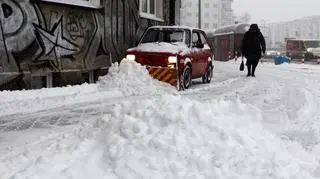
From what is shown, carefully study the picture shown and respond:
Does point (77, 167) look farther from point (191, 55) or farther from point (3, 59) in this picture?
point (191, 55)

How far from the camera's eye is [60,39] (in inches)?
548

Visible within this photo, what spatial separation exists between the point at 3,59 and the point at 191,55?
5.38 m

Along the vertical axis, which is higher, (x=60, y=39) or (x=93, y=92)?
(x=60, y=39)

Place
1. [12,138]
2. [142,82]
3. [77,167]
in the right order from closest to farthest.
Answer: [77,167]
[12,138]
[142,82]

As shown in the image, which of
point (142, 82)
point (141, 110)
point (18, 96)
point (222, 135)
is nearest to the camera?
point (222, 135)

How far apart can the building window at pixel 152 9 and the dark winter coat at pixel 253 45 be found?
3842 mm

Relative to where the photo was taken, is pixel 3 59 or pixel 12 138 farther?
pixel 3 59

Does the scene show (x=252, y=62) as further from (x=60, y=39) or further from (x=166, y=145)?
(x=166, y=145)

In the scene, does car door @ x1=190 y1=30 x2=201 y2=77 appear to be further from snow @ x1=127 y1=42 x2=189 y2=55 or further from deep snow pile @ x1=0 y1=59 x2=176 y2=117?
deep snow pile @ x1=0 y1=59 x2=176 y2=117

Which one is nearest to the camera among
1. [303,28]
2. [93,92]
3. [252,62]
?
[93,92]

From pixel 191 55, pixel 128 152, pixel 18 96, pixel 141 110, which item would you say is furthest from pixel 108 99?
pixel 128 152

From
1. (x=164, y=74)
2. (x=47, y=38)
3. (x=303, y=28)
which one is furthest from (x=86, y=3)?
(x=303, y=28)

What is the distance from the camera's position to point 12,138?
7590 millimetres

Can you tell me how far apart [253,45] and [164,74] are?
654cm
